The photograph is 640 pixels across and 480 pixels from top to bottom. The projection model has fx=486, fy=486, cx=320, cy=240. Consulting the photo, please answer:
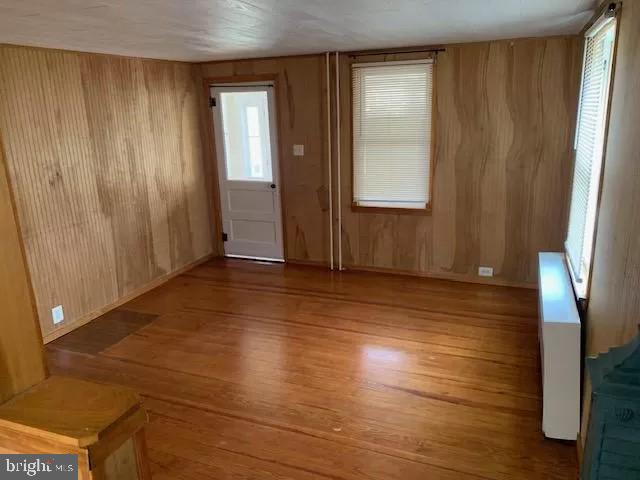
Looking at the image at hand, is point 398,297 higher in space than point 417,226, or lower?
lower

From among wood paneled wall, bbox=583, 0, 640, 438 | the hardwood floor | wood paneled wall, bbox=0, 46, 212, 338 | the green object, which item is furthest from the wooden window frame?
the green object

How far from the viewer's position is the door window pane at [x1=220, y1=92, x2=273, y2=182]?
533 cm

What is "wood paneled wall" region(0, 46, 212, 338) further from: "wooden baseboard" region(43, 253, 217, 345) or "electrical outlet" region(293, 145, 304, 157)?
"electrical outlet" region(293, 145, 304, 157)

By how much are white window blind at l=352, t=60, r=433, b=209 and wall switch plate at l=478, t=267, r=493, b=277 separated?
2.76 feet

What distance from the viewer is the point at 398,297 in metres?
4.56

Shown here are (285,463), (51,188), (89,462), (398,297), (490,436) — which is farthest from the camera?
(398,297)

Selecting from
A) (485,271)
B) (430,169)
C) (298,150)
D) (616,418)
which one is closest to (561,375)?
(616,418)

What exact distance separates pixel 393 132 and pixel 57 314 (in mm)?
3393

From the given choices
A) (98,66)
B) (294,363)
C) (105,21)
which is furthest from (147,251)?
(105,21)

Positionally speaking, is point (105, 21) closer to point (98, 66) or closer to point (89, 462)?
point (98, 66)

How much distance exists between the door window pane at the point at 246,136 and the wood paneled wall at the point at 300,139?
0.18m

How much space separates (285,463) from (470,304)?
250 centimetres

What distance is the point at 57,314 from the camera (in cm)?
389

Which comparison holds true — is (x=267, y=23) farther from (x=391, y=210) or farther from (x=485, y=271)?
(x=485, y=271)
